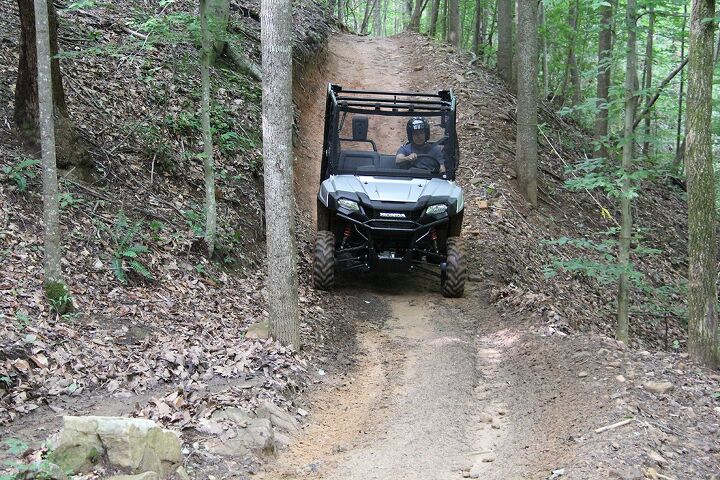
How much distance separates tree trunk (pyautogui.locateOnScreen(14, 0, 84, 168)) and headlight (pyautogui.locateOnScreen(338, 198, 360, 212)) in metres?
3.58

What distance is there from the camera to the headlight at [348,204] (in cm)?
941

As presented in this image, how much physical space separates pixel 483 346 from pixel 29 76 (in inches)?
265

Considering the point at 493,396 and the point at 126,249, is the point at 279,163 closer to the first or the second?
the point at 126,249

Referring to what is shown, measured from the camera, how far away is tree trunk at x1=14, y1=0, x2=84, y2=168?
862 cm

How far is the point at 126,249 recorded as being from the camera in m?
8.40

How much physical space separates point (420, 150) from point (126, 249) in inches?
180

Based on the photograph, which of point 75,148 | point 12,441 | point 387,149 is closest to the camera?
point 12,441

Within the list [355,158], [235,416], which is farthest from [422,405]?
[355,158]

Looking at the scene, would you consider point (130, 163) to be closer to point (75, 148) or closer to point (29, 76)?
point (75, 148)

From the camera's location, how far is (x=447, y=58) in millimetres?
23469

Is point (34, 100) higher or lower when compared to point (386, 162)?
higher

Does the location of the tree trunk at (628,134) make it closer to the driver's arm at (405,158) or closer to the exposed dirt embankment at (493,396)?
the exposed dirt embankment at (493,396)

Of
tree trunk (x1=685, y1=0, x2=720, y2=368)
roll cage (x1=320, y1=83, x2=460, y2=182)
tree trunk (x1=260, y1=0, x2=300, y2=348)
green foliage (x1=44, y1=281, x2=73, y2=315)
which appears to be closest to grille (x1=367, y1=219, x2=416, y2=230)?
roll cage (x1=320, y1=83, x2=460, y2=182)

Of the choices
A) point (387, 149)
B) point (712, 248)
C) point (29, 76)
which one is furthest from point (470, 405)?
point (29, 76)
